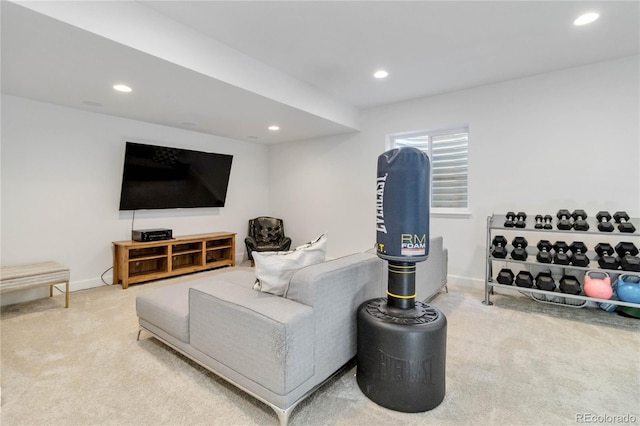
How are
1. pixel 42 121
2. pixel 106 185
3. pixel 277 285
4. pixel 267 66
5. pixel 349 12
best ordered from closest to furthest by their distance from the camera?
pixel 277 285 < pixel 349 12 < pixel 267 66 < pixel 42 121 < pixel 106 185

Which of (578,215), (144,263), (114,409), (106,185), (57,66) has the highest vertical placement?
(57,66)

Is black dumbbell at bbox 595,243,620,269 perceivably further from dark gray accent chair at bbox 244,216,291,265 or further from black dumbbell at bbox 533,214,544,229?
dark gray accent chair at bbox 244,216,291,265

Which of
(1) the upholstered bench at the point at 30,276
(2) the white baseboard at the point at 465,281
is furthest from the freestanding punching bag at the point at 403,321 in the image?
(1) the upholstered bench at the point at 30,276

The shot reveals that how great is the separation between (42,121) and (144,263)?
206 cm

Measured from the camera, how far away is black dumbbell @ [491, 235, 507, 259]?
3215 millimetres

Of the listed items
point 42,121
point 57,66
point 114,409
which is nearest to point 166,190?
point 42,121

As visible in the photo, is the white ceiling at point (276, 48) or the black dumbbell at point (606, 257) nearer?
the white ceiling at point (276, 48)

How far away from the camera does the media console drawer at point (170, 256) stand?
3.88 metres

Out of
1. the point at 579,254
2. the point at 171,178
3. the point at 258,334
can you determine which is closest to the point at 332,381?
the point at 258,334

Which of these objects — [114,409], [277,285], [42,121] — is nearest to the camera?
[114,409]

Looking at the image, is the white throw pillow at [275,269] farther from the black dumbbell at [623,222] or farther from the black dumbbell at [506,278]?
the black dumbbell at [623,222]

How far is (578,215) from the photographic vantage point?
9.53ft

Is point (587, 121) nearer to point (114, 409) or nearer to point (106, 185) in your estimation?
point (114, 409)

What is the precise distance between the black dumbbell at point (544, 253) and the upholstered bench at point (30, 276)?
4784 millimetres
